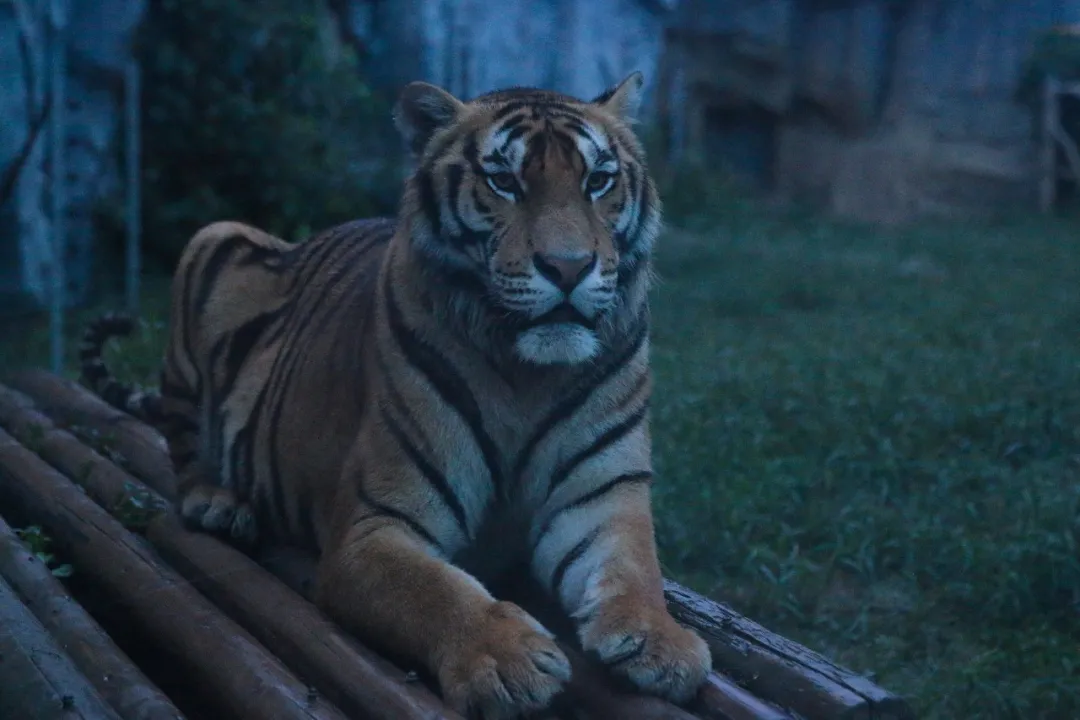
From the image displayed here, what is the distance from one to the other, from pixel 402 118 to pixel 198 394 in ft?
3.99

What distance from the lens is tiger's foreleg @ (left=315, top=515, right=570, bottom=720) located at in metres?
2.13

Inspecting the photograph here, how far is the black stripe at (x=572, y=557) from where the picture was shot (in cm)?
262

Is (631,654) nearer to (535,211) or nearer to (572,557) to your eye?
(572,557)

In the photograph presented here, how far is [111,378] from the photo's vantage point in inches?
184

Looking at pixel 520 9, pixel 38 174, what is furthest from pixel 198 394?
pixel 520 9

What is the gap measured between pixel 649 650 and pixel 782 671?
1.04 ft

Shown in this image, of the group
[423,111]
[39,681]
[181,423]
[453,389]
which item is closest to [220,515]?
[181,423]

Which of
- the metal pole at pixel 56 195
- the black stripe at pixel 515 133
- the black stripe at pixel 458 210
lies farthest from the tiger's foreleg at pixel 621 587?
the metal pole at pixel 56 195

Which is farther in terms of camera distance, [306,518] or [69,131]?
[69,131]

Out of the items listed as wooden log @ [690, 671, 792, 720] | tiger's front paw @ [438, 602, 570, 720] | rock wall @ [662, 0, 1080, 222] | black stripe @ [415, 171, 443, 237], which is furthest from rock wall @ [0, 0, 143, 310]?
rock wall @ [662, 0, 1080, 222]

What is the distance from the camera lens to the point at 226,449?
3469mm

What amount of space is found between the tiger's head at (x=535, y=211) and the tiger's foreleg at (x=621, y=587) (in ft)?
1.09

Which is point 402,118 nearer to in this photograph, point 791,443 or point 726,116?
point 791,443

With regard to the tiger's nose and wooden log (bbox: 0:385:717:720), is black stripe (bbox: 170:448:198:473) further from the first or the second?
the tiger's nose
